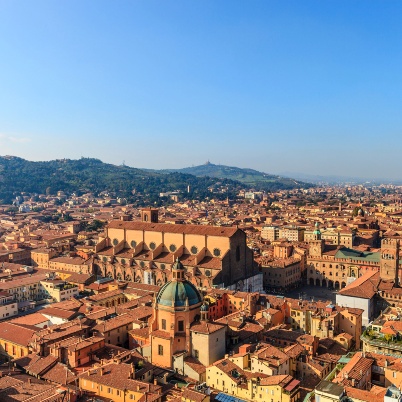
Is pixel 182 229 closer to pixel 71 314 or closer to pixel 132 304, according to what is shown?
pixel 132 304

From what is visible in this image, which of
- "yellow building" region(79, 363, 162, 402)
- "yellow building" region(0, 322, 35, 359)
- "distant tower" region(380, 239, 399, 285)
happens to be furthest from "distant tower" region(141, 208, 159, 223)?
"yellow building" region(79, 363, 162, 402)

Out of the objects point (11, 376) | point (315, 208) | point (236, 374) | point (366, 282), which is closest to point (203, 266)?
point (366, 282)

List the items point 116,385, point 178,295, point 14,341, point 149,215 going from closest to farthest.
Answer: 1. point 116,385
2. point 178,295
3. point 14,341
4. point 149,215

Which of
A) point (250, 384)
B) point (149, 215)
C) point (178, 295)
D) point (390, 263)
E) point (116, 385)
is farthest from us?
point (149, 215)

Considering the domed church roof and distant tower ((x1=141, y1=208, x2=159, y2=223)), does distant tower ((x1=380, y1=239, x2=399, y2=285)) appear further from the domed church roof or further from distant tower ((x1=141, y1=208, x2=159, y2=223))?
distant tower ((x1=141, y1=208, x2=159, y2=223))

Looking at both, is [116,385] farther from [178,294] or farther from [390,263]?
[390,263]

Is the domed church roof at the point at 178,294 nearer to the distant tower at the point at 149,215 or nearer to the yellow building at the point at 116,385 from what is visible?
the yellow building at the point at 116,385

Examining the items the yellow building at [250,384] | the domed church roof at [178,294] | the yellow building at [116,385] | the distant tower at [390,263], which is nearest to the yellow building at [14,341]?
the yellow building at [116,385]

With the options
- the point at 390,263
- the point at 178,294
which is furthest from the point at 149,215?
the point at 178,294

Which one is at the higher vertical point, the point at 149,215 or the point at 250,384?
the point at 149,215
